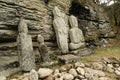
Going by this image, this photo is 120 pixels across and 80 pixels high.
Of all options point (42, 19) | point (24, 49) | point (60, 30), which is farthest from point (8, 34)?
point (60, 30)

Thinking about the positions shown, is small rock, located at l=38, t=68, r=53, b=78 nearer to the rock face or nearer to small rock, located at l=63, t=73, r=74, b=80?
small rock, located at l=63, t=73, r=74, b=80

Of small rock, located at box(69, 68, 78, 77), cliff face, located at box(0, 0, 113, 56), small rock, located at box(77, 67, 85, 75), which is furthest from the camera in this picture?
cliff face, located at box(0, 0, 113, 56)

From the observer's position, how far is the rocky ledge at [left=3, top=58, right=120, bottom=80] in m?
6.74

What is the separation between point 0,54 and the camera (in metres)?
7.93

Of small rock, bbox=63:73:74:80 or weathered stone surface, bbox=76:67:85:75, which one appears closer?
small rock, bbox=63:73:74:80

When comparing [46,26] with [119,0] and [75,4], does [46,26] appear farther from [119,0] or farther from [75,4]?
[119,0]

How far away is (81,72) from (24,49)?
98.6 inches

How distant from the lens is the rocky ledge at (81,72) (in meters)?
6.74

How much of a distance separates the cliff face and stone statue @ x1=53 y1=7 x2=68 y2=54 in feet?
0.97

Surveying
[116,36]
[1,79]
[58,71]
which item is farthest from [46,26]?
[116,36]

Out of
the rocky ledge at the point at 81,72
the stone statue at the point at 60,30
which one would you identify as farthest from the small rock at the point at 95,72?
the stone statue at the point at 60,30

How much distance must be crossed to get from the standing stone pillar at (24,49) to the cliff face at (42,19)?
16.8 inches

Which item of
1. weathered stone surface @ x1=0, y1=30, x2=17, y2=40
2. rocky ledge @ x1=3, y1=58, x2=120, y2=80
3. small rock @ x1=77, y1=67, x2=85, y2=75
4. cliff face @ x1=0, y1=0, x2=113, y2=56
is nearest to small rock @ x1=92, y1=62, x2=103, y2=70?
rocky ledge @ x1=3, y1=58, x2=120, y2=80

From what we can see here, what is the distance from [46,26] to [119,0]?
30.3ft
